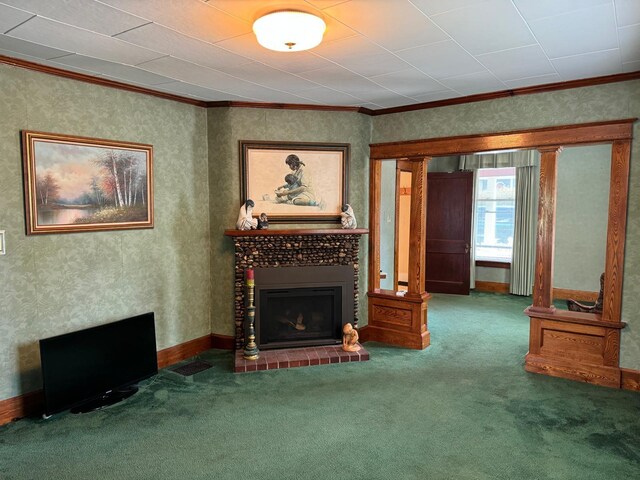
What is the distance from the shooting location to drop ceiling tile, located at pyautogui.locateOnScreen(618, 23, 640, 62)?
2588 millimetres

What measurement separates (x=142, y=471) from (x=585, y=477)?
251 centimetres

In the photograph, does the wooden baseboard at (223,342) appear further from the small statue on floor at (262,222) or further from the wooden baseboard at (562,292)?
the wooden baseboard at (562,292)

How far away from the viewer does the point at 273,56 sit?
9.95ft

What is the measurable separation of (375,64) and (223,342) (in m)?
3.11

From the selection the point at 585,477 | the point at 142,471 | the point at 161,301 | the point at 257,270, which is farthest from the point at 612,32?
the point at 161,301

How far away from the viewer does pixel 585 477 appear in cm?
250

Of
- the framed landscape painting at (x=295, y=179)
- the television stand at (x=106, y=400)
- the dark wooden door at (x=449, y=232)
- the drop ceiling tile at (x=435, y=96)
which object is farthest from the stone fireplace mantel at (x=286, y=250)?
the dark wooden door at (x=449, y=232)

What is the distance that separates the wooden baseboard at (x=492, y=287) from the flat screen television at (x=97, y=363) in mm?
5718

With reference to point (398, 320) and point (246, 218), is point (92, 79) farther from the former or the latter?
point (398, 320)

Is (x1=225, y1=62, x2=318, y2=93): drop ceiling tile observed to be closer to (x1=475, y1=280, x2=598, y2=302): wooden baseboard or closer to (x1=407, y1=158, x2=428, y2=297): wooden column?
(x1=407, y1=158, x2=428, y2=297): wooden column

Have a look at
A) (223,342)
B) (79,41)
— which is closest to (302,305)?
(223,342)

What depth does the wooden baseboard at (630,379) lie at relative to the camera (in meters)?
3.64

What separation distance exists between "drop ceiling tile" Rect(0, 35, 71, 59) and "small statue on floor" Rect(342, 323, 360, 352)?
3231 millimetres

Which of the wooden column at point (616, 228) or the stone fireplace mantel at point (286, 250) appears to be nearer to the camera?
the wooden column at point (616, 228)
